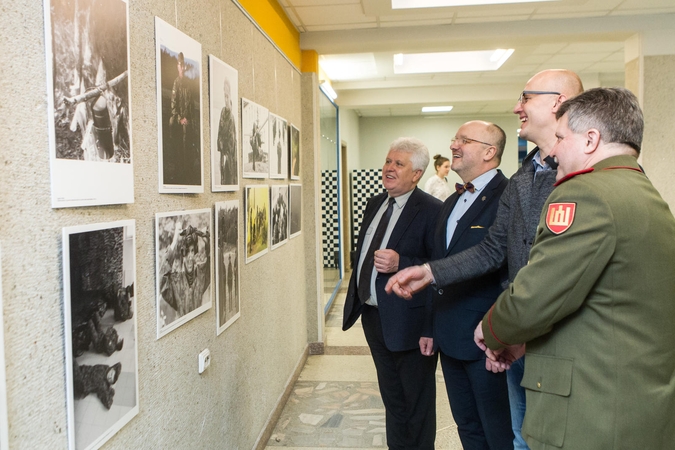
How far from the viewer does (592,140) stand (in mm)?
1406

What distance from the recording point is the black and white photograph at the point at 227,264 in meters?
2.37

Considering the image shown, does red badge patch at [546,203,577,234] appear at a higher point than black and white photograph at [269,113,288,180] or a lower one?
lower

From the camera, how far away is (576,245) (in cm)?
129

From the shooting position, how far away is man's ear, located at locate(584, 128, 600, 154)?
1401 mm

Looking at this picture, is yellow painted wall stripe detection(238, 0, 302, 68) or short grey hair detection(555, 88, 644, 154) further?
yellow painted wall stripe detection(238, 0, 302, 68)

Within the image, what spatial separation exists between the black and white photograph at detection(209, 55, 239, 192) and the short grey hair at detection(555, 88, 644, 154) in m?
1.44

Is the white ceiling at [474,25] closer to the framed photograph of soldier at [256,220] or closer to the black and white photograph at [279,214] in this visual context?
the black and white photograph at [279,214]

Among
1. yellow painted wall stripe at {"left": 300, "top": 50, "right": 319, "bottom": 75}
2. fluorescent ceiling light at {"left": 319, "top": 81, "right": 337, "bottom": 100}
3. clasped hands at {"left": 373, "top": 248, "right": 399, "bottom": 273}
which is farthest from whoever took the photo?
fluorescent ceiling light at {"left": 319, "top": 81, "right": 337, "bottom": 100}

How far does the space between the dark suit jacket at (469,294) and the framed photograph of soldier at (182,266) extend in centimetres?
97

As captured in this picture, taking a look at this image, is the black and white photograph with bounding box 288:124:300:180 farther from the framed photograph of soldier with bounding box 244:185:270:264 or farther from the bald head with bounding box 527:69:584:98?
the bald head with bounding box 527:69:584:98

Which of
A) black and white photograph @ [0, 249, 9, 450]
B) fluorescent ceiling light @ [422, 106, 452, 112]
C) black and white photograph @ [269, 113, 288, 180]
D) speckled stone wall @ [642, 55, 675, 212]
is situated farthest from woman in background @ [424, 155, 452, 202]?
black and white photograph @ [0, 249, 9, 450]

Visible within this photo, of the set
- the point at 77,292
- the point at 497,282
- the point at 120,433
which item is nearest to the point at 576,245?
the point at 497,282

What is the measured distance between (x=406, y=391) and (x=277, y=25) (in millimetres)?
2664

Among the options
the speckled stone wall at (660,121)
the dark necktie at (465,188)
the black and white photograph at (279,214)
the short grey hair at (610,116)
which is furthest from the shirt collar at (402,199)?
the speckled stone wall at (660,121)
